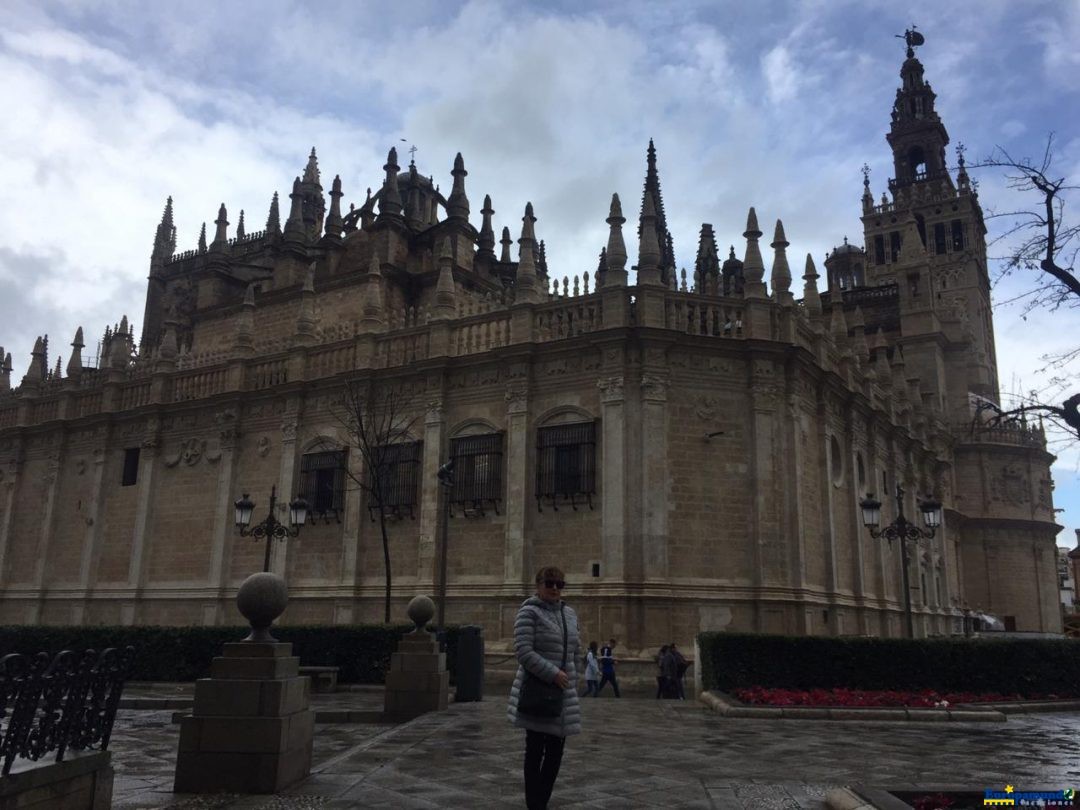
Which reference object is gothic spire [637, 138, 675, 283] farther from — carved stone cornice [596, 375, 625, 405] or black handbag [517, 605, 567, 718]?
black handbag [517, 605, 567, 718]

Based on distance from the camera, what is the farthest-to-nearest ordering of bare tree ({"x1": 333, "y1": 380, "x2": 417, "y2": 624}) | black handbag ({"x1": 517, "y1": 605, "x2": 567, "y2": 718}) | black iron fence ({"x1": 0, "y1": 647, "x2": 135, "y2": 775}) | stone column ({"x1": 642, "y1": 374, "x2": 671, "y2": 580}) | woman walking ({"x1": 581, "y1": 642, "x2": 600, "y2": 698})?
1. bare tree ({"x1": 333, "y1": 380, "x2": 417, "y2": 624})
2. stone column ({"x1": 642, "y1": 374, "x2": 671, "y2": 580})
3. woman walking ({"x1": 581, "y1": 642, "x2": 600, "y2": 698})
4. black handbag ({"x1": 517, "y1": 605, "x2": 567, "y2": 718})
5. black iron fence ({"x1": 0, "y1": 647, "x2": 135, "y2": 775})

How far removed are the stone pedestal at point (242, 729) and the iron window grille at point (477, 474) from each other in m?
15.7

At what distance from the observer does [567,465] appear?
22812mm

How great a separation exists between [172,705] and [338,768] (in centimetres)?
908

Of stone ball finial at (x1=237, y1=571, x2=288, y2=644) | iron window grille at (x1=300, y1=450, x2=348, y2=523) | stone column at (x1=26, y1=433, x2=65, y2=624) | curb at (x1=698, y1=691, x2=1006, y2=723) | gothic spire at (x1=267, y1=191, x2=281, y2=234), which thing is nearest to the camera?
stone ball finial at (x1=237, y1=571, x2=288, y2=644)

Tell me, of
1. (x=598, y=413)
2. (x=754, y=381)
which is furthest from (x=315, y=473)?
(x=754, y=381)

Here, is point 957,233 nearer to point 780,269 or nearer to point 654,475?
point 780,269

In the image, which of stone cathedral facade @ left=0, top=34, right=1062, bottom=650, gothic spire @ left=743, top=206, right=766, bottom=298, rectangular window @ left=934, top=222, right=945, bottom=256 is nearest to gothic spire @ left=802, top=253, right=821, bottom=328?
stone cathedral facade @ left=0, top=34, right=1062, bottom=650

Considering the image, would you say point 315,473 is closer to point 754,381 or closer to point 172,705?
point 172,705

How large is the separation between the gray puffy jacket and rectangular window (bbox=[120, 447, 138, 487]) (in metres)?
29.3

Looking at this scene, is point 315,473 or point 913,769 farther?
point 315,473

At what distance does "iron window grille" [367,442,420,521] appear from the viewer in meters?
25.2

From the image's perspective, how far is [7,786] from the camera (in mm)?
5379

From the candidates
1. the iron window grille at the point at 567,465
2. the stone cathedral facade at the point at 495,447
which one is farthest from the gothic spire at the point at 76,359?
the iron window grille at the point at 567,465
